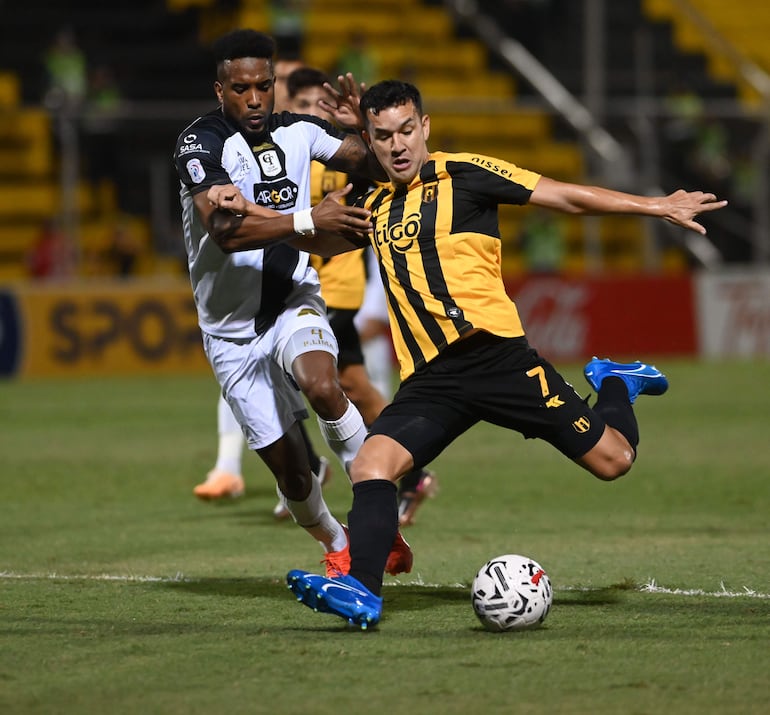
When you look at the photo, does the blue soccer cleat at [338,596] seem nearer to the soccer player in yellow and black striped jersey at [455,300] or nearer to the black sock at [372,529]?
the black sock at [372,529]

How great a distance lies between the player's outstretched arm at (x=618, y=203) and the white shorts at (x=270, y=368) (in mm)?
1174

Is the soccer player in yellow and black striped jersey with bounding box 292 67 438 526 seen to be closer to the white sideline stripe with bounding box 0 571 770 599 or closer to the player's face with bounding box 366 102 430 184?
the white sideline stripe with bounding box 0 571 770 599

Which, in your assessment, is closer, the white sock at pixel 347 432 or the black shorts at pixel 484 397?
the black shorts at pixel 484 397

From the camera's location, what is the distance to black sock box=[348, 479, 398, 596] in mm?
5309

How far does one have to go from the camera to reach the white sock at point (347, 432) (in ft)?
21.0

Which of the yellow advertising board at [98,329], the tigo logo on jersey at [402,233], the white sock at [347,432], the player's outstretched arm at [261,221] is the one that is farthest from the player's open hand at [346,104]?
the yellow advertising board at [98,329]

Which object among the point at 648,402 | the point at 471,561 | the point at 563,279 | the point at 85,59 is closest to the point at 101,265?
the point at 85,59

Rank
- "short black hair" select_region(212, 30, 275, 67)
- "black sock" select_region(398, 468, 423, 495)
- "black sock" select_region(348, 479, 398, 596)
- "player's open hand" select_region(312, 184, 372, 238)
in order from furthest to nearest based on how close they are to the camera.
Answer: "black sock" select_region(398, 468, 423, 495) < "short black hair" select_region(212, 30, 275, 67) < "player's open hand" select_region(312, 184, 372, 238) < "black sock" select_region(348, 479, 398, 596)

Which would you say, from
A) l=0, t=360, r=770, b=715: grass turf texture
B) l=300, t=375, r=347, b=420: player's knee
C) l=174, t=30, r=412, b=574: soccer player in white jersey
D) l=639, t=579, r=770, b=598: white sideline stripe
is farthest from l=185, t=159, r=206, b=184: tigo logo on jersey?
l=639, t=579, r=770, b=598: white sideline stripe

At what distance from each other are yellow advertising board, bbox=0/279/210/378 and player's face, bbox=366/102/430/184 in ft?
43.5

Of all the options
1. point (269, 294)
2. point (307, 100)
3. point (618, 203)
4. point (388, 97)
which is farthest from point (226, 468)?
point (618, 203)

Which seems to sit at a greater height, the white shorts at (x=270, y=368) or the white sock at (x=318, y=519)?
the white shorts at (x=270, y=368)

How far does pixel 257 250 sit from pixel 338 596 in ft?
5.84

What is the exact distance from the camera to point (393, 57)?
24.2m
